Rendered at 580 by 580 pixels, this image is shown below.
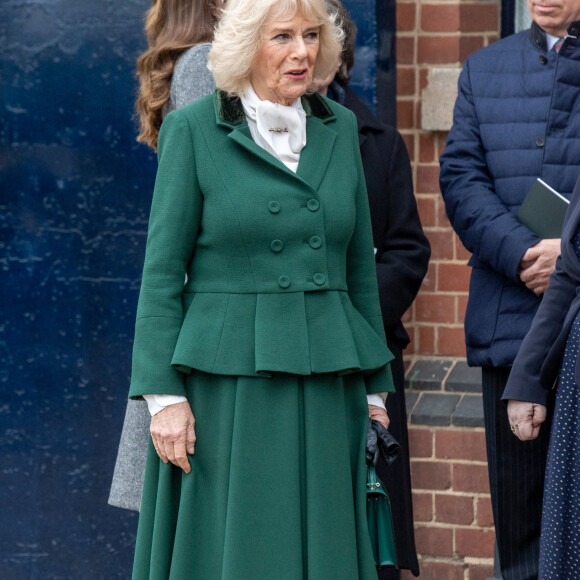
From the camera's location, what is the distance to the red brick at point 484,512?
507 cm

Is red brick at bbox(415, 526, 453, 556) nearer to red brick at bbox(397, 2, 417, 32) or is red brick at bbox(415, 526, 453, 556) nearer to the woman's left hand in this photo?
the woman's left hand

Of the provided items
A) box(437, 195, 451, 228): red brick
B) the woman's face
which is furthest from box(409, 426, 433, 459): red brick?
the woman's face

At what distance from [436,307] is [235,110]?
6.79ft

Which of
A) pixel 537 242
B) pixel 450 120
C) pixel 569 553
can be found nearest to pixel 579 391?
pixel 569 553

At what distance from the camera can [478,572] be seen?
5.15 meters

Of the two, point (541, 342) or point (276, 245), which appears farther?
point (541, 342)

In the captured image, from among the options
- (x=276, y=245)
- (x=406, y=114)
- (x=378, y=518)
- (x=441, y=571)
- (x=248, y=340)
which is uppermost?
(x=406, y=114)

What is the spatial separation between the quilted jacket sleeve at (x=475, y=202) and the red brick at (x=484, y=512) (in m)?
1.35

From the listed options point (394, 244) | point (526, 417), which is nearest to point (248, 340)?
point (526, 417)

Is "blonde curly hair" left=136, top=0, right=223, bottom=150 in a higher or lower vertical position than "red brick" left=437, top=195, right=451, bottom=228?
higher

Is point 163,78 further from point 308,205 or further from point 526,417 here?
point 526,417

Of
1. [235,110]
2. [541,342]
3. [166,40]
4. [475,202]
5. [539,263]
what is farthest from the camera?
[475,202]

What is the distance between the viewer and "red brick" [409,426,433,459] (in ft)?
16.6

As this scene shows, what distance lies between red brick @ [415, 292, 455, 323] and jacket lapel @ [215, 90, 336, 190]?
6.00ft
